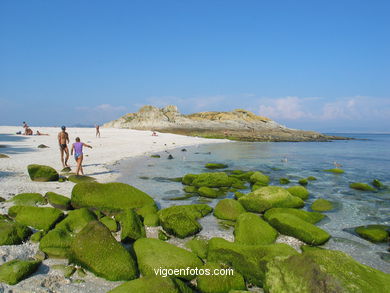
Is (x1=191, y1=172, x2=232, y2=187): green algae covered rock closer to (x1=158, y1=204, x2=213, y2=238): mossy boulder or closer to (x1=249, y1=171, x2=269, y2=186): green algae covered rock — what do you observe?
(x1=249, y1=171, x2=269, y2=186): green algae covered rock

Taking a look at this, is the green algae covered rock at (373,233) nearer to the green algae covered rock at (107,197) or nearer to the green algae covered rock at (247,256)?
the green algae covered rock at (247,256)

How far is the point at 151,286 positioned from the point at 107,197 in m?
4.83

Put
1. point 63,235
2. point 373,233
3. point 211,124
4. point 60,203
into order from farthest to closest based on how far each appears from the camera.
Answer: point 211,124, point 60,203, point 373,233, point 63,235

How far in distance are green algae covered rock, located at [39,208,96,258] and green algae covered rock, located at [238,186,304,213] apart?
5220mm

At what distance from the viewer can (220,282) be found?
14.9 feet

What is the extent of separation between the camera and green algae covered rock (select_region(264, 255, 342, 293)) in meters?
3.77

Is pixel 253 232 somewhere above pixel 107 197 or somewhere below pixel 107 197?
below

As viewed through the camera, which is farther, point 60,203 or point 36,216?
point 60,203

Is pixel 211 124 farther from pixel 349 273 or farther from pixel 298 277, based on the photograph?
pixel 298 277

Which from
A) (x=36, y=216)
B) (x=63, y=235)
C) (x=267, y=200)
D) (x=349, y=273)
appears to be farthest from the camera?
(x=267, y=200)

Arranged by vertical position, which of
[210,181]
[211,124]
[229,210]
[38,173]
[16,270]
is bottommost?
[229,210]

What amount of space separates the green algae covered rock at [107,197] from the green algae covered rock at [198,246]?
2708 mm

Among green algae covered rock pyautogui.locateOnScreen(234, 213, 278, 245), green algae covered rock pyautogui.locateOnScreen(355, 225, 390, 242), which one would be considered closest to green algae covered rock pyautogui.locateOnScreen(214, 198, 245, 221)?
green algae covered rock pyautogui.locateOnScreen(234, 213, 278, 245)

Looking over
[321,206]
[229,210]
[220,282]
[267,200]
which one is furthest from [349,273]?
[321,206]
